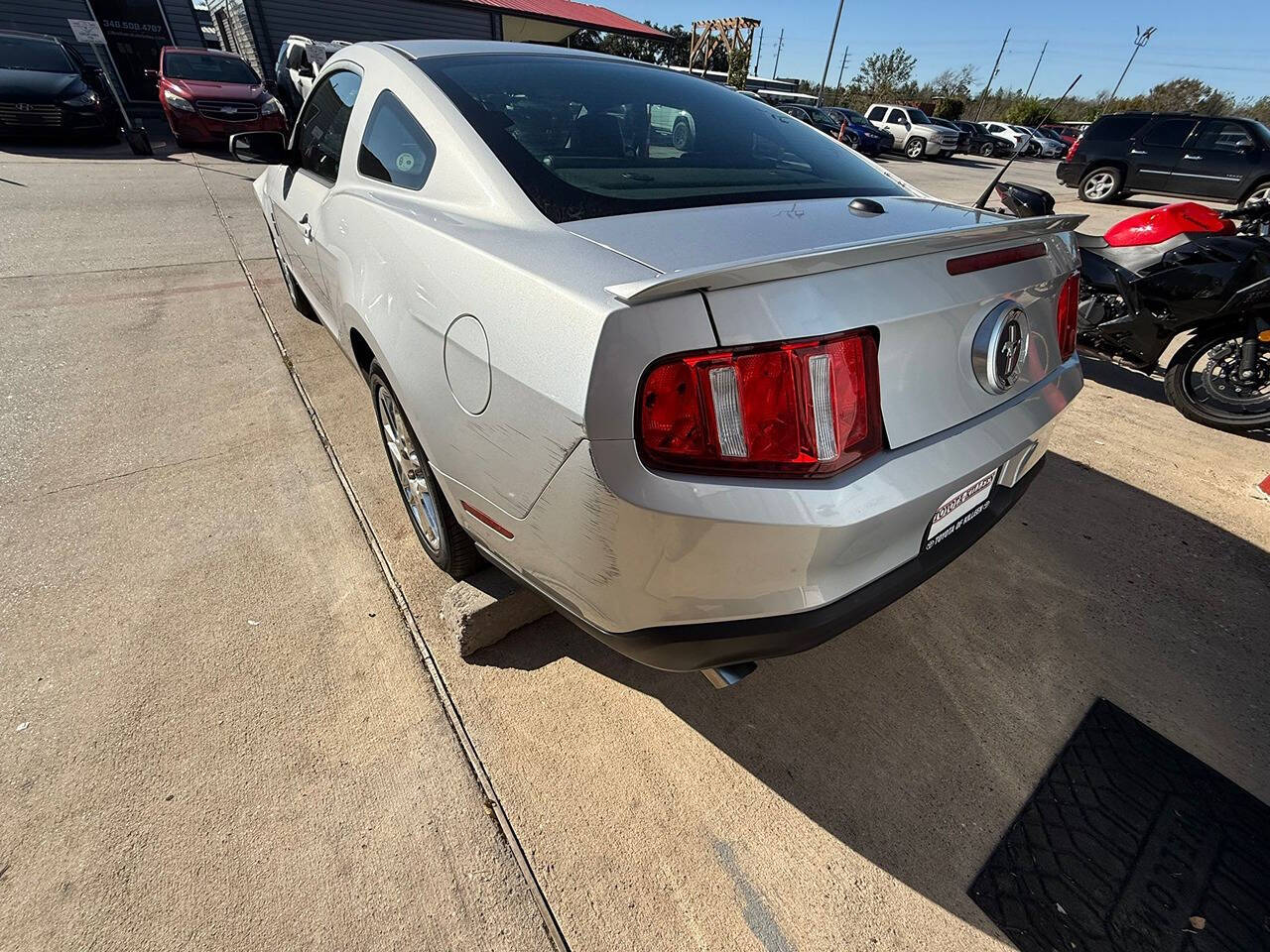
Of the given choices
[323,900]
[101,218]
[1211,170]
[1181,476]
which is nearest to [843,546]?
[323,900]

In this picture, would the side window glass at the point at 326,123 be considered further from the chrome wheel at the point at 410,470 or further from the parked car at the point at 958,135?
the parked car at the point at 958,135

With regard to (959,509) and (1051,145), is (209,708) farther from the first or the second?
(1051,145)

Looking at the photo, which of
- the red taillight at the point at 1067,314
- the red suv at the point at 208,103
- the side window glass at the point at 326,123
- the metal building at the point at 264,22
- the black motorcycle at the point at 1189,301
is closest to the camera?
the red taillight at the point at 1067,314

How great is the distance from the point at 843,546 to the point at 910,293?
53 cm

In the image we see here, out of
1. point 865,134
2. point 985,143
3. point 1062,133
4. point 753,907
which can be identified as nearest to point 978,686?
point 753,907

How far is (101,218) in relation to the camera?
21.1 ft

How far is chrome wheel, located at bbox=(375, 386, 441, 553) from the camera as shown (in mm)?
1979

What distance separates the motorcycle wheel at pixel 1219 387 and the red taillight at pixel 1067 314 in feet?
8.66

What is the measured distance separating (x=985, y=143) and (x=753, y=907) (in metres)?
31.8

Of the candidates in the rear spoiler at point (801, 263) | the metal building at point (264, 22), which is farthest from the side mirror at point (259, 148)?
the metal building at point (264, 22)

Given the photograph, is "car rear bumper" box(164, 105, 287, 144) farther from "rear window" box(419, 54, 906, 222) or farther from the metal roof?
the metal roof

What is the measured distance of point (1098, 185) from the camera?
40.0 feet

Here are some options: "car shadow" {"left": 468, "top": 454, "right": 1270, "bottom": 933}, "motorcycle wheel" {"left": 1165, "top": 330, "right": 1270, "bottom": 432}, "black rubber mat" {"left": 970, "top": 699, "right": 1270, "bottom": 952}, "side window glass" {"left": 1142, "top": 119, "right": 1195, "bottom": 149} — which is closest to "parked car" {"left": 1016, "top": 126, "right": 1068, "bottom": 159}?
"side window glass" {"left": 1142, "top": 119, "right": 1195, "bottom": 149}

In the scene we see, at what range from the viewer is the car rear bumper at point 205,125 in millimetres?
9891
